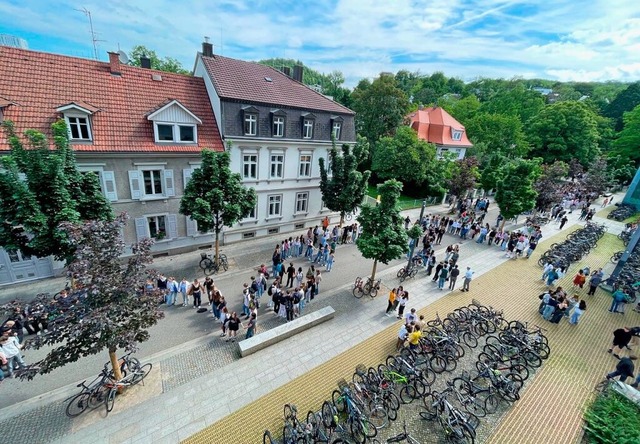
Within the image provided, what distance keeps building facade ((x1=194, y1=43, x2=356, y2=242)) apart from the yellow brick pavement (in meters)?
11.4

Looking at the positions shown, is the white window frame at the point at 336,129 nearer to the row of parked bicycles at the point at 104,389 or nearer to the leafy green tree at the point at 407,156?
the leafy green tree at the point at 407,156

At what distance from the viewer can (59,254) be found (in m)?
10.6

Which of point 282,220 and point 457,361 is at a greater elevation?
point 282,220

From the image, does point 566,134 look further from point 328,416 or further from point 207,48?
point 328,416

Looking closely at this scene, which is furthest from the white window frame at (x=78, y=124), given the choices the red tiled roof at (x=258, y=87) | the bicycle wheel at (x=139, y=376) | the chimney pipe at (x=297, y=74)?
the chimney pipe at (x=297, y=74)

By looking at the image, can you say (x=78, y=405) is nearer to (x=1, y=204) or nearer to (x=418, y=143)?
(x=1, y=204)

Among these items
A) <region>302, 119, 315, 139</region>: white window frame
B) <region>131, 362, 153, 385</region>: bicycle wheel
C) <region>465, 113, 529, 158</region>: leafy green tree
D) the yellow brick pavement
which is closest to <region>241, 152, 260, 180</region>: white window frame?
<region>302, 119, 315, 139</region>: white window frame

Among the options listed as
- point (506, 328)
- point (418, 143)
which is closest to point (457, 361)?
point (506, 328)

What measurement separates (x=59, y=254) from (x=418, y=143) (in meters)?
29.0

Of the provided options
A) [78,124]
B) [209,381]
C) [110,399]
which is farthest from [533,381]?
[78,124]

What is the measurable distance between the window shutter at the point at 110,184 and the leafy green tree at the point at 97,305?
7396mm

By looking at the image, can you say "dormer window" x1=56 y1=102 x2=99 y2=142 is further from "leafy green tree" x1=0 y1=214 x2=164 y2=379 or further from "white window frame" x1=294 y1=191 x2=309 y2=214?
"white window frame" x1=294 y1=191 x2=309 y2=214

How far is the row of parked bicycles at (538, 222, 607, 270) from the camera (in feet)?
57.9

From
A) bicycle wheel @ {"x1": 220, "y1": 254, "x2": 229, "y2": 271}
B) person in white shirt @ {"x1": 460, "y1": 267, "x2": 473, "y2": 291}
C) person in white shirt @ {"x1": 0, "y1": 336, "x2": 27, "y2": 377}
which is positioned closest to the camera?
person in white shirt @ {"x1": 0, "y1": 336, "x2": 27, "y2": 377}
